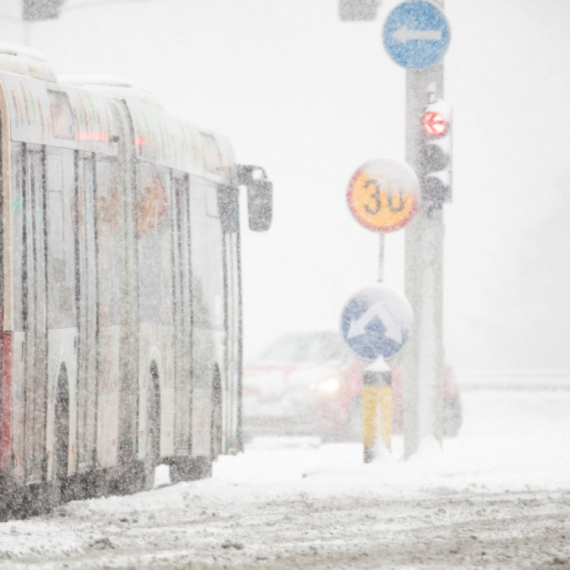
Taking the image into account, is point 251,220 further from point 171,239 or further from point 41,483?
point 41,483

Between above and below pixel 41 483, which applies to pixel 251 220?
above

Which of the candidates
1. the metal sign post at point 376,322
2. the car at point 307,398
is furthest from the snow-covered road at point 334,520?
the car at point 307,398

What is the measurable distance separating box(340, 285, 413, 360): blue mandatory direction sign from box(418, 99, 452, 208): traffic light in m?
1.52

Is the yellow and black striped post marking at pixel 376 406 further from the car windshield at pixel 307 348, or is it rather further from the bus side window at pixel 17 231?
the car windshield at pixel 307 348

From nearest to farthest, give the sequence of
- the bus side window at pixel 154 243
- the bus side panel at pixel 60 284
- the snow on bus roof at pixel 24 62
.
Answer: the bus side panel at pixel 60 284 < the snow on bus roof at pixel 24 62 < the bus side window at pixel 154 243

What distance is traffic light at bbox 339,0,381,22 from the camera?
698 inches

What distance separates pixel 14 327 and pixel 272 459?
27.4 feet

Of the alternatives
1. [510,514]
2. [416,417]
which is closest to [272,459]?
[416,417]

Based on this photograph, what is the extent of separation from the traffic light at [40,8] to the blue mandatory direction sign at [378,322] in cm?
647

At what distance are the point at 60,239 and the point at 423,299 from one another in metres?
5.54

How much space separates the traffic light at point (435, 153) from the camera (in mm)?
15977

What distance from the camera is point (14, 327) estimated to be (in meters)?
10.8

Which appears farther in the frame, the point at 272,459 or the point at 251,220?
the point at 272,459

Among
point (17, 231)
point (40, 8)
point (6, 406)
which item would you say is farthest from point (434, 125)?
point (6, 406)
